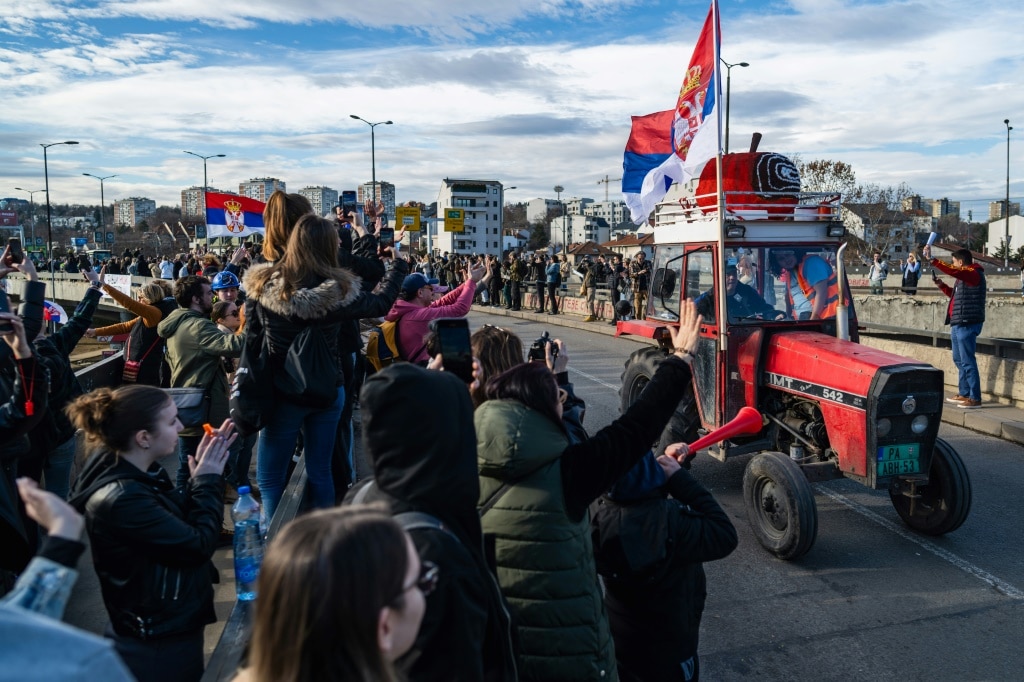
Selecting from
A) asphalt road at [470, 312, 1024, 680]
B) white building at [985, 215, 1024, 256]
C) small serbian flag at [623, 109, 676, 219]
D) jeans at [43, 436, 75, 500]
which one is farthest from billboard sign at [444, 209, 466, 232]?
white building at [985, 215, 1024, 256]

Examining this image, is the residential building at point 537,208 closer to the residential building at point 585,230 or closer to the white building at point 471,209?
the residential building at point 585,230

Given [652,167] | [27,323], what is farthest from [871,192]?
[27,323]

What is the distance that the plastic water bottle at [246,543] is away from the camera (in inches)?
163

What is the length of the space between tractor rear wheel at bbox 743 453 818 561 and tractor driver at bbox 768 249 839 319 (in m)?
1.61

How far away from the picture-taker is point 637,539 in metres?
3.07

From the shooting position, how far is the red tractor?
19.3ft

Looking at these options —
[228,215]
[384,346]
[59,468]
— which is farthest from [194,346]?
[228,215]

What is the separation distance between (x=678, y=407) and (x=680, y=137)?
2.81 m

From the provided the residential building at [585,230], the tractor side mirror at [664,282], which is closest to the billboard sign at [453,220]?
the tractor side mirror at [664,282]

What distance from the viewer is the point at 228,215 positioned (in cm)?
1616

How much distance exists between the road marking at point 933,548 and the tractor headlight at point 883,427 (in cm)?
98

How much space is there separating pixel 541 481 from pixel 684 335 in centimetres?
120

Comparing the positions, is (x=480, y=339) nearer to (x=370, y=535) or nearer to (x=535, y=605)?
(x=535, y=605)

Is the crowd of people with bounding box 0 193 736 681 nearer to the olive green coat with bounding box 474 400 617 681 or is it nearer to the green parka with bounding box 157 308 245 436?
the olive green coat with bounding box 474 400 617 681
